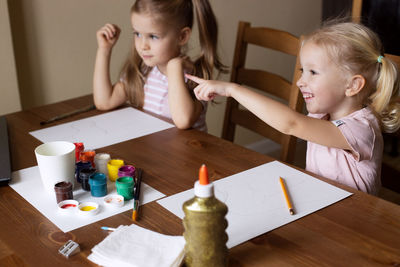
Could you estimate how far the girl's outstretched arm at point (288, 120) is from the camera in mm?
1187

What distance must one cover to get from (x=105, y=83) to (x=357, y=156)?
2.93 feet

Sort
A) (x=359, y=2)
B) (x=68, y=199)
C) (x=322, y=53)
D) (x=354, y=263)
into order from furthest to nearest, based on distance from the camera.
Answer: (x=359, y=2)
(x=322, y=53)
(x=68, y=199)
(x=354, y=263)

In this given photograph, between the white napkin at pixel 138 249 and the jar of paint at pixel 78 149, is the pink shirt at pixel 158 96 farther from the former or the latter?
the white napkin at pixel 138 249

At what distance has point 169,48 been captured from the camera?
168 cm

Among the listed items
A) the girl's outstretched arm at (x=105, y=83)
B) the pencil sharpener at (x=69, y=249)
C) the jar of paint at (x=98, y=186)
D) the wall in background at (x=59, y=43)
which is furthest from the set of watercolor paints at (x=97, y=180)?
the wall in background at (x=59, y=43)

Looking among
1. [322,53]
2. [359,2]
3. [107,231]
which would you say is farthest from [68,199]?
[359,2]

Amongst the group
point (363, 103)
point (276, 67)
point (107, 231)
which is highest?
point (363, 103)

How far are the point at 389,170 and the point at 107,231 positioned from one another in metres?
0.91

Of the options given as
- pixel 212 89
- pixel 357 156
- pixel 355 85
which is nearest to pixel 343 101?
pixel 355 85

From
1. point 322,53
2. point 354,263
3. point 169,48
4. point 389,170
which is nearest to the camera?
point 354,263

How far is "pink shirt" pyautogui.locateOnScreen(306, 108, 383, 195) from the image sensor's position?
1220mm

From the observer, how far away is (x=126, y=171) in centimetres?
111

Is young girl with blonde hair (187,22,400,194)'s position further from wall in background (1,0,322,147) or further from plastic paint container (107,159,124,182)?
wall in background (1,0,322,147)

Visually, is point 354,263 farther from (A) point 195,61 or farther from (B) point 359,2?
(B) point 359,2
